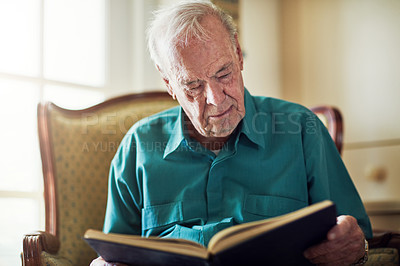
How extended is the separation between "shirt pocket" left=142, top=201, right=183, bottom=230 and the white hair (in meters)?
0.40

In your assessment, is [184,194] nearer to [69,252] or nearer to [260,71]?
[69,252]

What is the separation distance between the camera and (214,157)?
4.47 feet

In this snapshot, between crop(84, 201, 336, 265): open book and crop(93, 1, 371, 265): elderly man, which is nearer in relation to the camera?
crop(84, 201, 336, 265): open book

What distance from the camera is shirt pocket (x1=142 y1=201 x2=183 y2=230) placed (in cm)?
133

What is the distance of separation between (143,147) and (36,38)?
90cm

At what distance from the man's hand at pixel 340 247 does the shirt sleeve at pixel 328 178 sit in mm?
225

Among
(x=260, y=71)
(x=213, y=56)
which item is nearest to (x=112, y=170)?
(x=213, y=56)

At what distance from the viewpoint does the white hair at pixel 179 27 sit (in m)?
1.24

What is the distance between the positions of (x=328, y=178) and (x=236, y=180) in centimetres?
28

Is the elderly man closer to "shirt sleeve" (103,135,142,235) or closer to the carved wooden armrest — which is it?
"shirt sleeve" (103,135,142,235)

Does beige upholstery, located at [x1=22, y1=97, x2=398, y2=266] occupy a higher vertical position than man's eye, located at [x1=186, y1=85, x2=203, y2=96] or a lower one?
lower

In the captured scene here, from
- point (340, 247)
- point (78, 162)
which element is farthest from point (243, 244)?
point (78, 162)

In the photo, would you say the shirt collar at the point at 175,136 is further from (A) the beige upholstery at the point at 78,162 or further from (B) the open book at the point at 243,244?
(B) the open book at the point at 243,244

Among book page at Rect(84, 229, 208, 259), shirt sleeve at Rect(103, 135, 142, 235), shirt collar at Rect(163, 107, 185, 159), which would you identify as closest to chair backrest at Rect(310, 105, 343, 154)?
shirt collar at Rect(163, 107, 185, 159)
